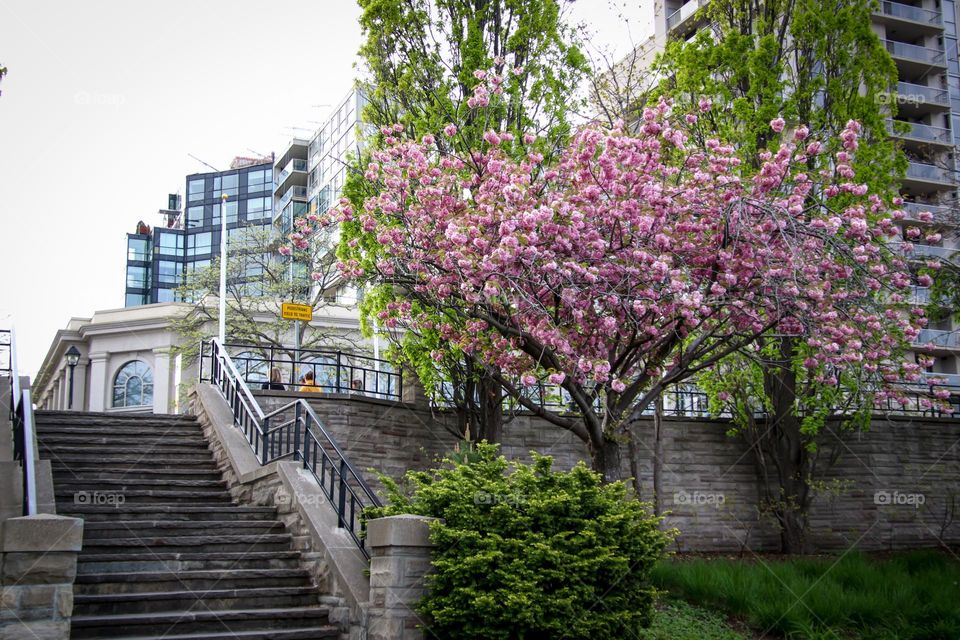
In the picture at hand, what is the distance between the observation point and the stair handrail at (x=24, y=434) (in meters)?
8.56

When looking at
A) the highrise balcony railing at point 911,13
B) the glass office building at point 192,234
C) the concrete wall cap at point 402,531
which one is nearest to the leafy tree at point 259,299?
the concrete wall cap at point 402,531

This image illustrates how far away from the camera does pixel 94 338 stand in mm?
39031

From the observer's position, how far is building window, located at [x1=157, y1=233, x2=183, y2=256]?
83375mm

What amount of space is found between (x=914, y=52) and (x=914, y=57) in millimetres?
299

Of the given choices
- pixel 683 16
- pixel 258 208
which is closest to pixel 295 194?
pixel 258 208

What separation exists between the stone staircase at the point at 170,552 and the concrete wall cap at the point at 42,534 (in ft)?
3.88

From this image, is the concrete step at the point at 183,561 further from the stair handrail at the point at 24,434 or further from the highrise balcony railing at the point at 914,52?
the highrise balcony railing at the point at 914,52

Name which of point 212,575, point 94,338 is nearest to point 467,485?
point 212,575

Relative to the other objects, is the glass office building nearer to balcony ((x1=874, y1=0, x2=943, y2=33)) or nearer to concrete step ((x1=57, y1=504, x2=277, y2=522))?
balcony ((x1=874, y1=0, x2=943, y2=33))

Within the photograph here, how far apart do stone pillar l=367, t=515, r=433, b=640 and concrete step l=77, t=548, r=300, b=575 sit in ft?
5.64

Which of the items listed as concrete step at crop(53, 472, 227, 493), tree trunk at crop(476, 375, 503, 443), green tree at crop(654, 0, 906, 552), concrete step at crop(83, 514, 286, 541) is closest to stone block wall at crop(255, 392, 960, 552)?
tree trunk at crop(476, 375, 503, 443)

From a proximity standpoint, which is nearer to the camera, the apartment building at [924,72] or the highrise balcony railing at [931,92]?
the apartment building at [924,72]

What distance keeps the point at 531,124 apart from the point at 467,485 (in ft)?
28.3

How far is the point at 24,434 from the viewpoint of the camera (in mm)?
9727
